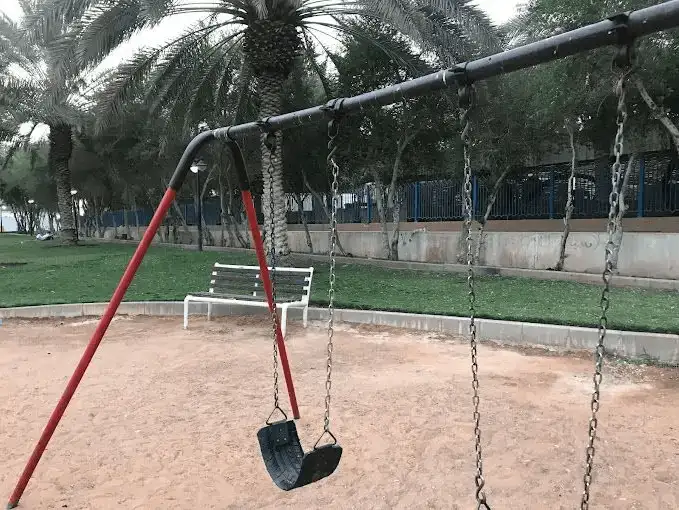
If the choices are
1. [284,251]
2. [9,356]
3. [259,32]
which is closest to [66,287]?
[284,251]

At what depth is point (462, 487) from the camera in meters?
2.96

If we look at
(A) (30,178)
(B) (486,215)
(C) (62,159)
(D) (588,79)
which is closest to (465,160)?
(D) (588,79)

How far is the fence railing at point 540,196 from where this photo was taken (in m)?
11.7

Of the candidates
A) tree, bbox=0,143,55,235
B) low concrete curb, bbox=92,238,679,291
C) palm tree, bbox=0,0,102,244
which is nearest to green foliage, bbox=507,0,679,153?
low concrete curb, bbox=92,238,679,291

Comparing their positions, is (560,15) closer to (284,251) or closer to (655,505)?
(284,251)

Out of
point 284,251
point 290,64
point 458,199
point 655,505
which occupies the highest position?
point 290,64

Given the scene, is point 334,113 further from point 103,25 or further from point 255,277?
point 103,25

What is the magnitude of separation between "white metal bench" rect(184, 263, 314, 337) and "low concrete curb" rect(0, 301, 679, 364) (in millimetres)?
512

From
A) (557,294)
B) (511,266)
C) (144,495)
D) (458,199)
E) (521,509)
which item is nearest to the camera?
(521,509)

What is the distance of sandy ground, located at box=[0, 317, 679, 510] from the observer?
9.60ft

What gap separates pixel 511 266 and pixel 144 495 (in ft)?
37.2

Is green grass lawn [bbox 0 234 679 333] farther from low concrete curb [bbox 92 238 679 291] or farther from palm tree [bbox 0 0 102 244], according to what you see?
palm tree [bbox 0 0 102 244]

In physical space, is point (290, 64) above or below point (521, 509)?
above

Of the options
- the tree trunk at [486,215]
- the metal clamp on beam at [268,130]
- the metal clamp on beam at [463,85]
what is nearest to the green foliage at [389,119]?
the tree trunk at [486,215]
